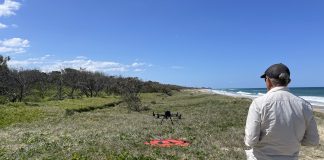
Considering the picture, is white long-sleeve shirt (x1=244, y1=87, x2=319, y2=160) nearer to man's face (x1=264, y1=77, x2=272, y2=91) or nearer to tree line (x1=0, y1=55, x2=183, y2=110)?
man's face (x1=264, y1=77, x2=272, y2=91)

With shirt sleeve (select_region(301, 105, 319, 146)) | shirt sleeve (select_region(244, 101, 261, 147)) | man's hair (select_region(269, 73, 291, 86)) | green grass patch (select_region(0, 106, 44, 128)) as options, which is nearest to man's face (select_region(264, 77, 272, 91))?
man's hair (select_region(269, 73, 291, 86))

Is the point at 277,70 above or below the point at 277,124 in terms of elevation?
above

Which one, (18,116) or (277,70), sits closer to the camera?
(277,70)

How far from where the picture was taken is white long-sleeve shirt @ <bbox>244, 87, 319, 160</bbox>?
523cm

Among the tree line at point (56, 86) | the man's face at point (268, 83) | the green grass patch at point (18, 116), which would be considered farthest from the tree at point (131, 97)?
the man's face at point (268, 83)

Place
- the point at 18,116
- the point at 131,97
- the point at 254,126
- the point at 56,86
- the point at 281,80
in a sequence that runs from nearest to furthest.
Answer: the point at 254,126
the point at 281,80
the point at 18,116
the point at 131,97
the point at 56,86

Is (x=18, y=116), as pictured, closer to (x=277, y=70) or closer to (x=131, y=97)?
(x=131, y=97)

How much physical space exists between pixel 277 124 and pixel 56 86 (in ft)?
290

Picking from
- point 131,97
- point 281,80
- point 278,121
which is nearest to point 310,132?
point 278,121

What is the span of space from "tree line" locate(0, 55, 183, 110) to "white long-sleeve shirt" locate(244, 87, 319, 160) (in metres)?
39.9

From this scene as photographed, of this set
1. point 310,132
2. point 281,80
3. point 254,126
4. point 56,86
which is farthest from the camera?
point 56,86

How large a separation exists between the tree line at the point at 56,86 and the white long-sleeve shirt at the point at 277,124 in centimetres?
3987

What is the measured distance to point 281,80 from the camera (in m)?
5.38

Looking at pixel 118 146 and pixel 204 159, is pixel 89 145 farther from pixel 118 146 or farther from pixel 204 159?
pixel 204 159
